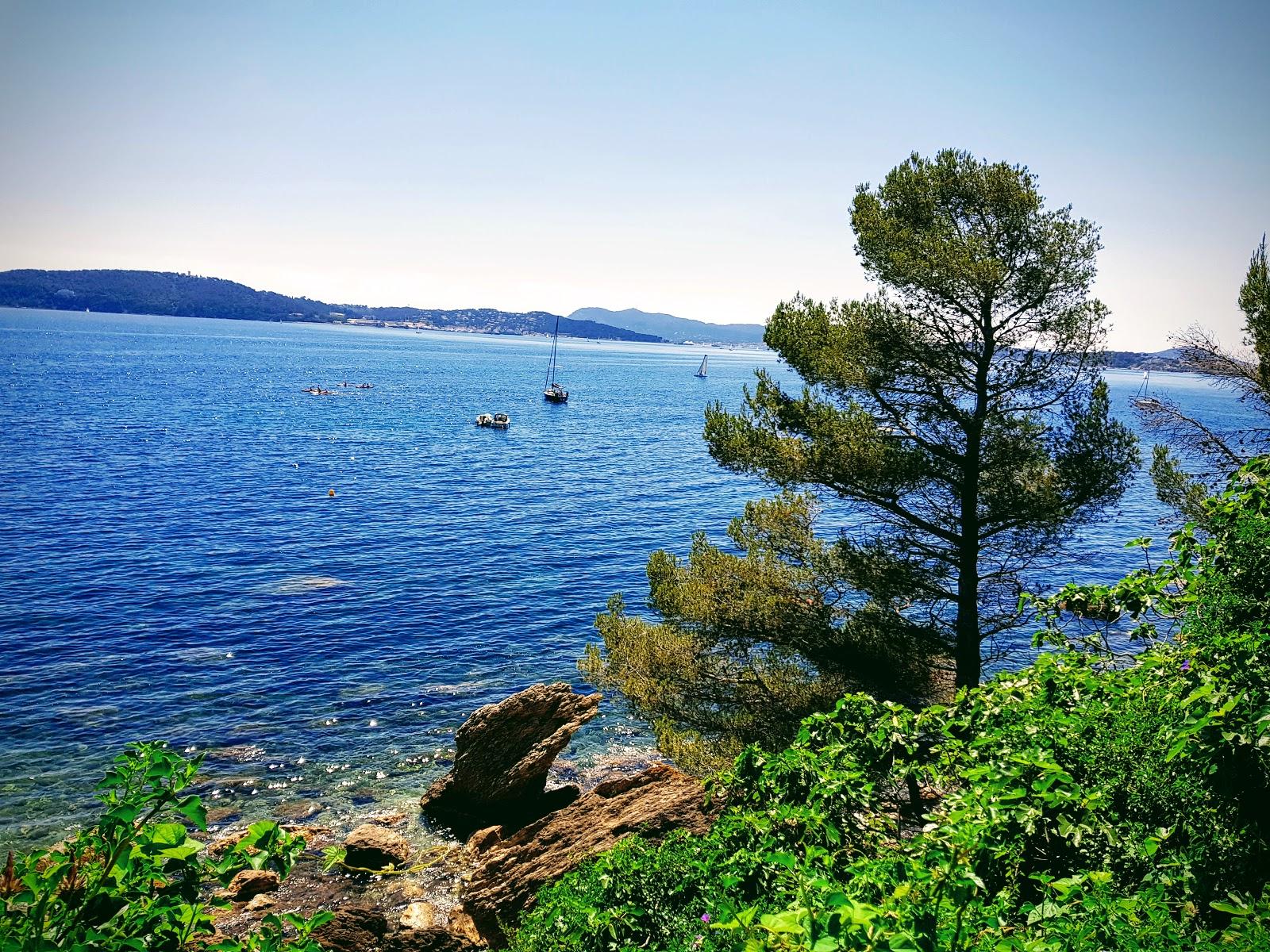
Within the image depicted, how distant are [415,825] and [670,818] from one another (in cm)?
889

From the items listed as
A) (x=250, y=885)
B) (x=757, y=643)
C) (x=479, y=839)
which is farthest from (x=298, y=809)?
(x=757, y=643)

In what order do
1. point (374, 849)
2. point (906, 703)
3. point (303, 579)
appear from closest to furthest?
point (906, 703), point (374, 849), point (303, 579)

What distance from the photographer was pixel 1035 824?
17.4 ft

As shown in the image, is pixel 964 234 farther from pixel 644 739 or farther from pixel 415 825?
pixel 415 825

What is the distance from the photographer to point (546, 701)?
19.0 m

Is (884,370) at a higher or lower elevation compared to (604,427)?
higher

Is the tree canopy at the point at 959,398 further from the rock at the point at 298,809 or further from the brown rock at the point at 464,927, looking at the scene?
the rock at the point at 298,809

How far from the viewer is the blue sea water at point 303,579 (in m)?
20.2

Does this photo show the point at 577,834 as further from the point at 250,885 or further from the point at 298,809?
the point at 298,809

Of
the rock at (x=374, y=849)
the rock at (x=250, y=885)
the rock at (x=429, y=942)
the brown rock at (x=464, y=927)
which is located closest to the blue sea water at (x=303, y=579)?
the rock at (x=374, y=849)

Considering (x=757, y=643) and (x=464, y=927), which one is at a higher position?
(x=757, y=643)

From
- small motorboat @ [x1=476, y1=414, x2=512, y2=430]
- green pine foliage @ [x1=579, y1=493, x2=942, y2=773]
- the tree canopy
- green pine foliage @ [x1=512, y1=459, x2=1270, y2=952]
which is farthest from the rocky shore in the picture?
small motorboat @ [x1=476, y1=414, x2=512, y2=430]


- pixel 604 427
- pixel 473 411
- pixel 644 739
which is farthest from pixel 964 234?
pixel 473 411

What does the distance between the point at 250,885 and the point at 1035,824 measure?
50.8ft
